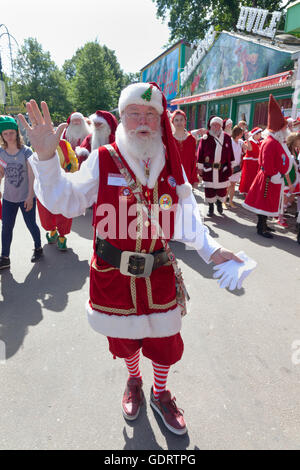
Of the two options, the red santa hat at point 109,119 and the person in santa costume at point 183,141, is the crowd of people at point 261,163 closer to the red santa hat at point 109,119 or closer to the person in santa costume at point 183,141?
the person in santa costume at point 183,141

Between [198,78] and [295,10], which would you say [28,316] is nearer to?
[295,10]

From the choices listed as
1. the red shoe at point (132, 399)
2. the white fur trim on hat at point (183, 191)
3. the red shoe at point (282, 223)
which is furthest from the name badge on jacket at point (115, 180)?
the red shoe at point (282, 223)

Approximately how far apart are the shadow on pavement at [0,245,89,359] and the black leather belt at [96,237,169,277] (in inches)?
61.9

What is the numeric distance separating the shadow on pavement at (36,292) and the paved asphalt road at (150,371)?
13 millimetres

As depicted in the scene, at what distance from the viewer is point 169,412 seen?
79.9 inches

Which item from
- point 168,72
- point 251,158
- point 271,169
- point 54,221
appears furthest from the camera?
point 168,72

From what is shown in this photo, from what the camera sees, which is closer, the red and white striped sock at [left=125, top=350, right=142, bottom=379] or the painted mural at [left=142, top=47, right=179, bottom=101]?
the red and white striped sock at [left=125, top=350, right=142, bottom=379]

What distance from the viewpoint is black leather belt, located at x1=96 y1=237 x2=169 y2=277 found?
68.6 inches

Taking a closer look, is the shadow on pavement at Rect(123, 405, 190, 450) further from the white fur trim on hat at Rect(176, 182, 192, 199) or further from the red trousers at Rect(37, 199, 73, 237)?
the red trousers at Rect(37, 199, 73, 237)

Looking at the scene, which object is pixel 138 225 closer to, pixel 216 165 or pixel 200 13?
pixel 216 165

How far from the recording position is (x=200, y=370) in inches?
98.3

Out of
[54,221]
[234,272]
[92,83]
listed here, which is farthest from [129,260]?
[92,83]

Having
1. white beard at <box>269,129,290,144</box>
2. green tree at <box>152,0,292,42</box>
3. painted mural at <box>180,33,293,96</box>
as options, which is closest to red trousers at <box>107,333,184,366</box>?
white beard at <box>269,129,290,144</box>

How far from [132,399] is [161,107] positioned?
6.29 feet
